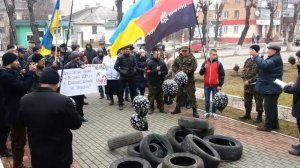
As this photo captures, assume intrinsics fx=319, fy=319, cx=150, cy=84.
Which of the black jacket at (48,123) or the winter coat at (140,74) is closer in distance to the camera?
the black jacket at (48,123)

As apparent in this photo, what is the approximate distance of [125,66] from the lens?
9.84m

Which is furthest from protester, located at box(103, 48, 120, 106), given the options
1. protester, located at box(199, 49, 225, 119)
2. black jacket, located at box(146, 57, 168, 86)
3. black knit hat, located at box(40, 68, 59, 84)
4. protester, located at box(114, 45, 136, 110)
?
black knit hat, located at box(40, 68, 59, 84)

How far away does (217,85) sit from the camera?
8.70 metres

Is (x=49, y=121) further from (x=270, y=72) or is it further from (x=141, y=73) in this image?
A: (x=141, y=73)

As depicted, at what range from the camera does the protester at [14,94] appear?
5426 millimetres

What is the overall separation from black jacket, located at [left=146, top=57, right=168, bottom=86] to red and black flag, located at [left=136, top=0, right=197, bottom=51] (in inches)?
102

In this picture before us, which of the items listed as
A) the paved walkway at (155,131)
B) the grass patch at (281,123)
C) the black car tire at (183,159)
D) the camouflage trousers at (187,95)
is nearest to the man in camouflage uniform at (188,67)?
the camouflage trousers at (187,95)

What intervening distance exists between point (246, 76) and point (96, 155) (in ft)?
15.0

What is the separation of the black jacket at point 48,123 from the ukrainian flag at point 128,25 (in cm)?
240

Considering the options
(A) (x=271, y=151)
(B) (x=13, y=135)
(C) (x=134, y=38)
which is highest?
(C) (x=134, y=38)

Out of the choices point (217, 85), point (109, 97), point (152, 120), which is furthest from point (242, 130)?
point (109, 97)

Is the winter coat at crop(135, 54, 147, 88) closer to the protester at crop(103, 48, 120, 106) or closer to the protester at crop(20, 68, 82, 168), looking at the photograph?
the protester at crop(103, 48, 120, 106)

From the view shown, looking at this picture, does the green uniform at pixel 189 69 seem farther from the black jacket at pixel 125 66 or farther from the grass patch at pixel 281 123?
the black jacket at pixel 125 66

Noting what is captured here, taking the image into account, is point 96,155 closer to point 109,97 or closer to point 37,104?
point 37,104
